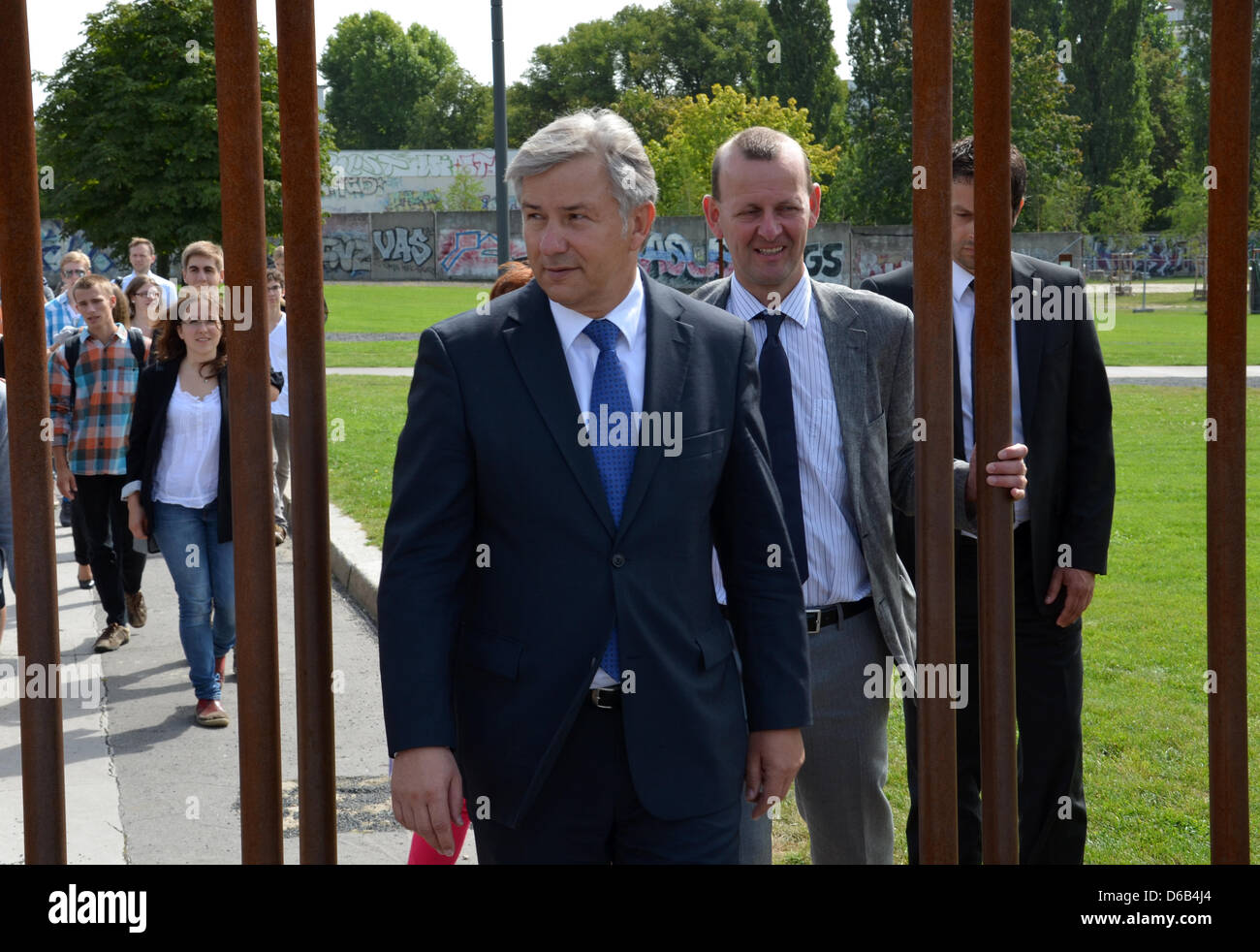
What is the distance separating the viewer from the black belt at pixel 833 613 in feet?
11.0

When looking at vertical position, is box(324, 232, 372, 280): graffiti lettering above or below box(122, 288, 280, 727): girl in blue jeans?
above

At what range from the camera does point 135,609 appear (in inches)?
334

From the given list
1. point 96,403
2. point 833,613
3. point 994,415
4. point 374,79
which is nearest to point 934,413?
point 994,415

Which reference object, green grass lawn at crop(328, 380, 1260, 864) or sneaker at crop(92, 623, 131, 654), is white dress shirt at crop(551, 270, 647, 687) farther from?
sneaker at crop(92, 623, 131, 654)

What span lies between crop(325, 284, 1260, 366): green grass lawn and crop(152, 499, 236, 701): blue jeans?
41.2 ft

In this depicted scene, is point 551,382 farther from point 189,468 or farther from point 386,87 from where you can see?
point 386,87

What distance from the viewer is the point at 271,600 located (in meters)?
2.33

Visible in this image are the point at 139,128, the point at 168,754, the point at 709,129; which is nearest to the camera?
the point at 168,754

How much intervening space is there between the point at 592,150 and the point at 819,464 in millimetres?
1124

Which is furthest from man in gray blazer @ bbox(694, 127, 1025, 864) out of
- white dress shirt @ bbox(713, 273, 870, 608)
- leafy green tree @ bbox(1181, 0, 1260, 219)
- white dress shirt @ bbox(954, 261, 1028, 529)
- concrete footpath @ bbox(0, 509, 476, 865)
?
leafy green tree @ bbox(1181, 0, 1260, 219)

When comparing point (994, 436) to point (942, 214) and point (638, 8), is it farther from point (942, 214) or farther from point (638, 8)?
point (638, 8)

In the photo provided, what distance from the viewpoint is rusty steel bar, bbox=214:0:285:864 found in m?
2.21

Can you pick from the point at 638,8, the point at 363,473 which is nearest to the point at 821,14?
the point at 638,8
